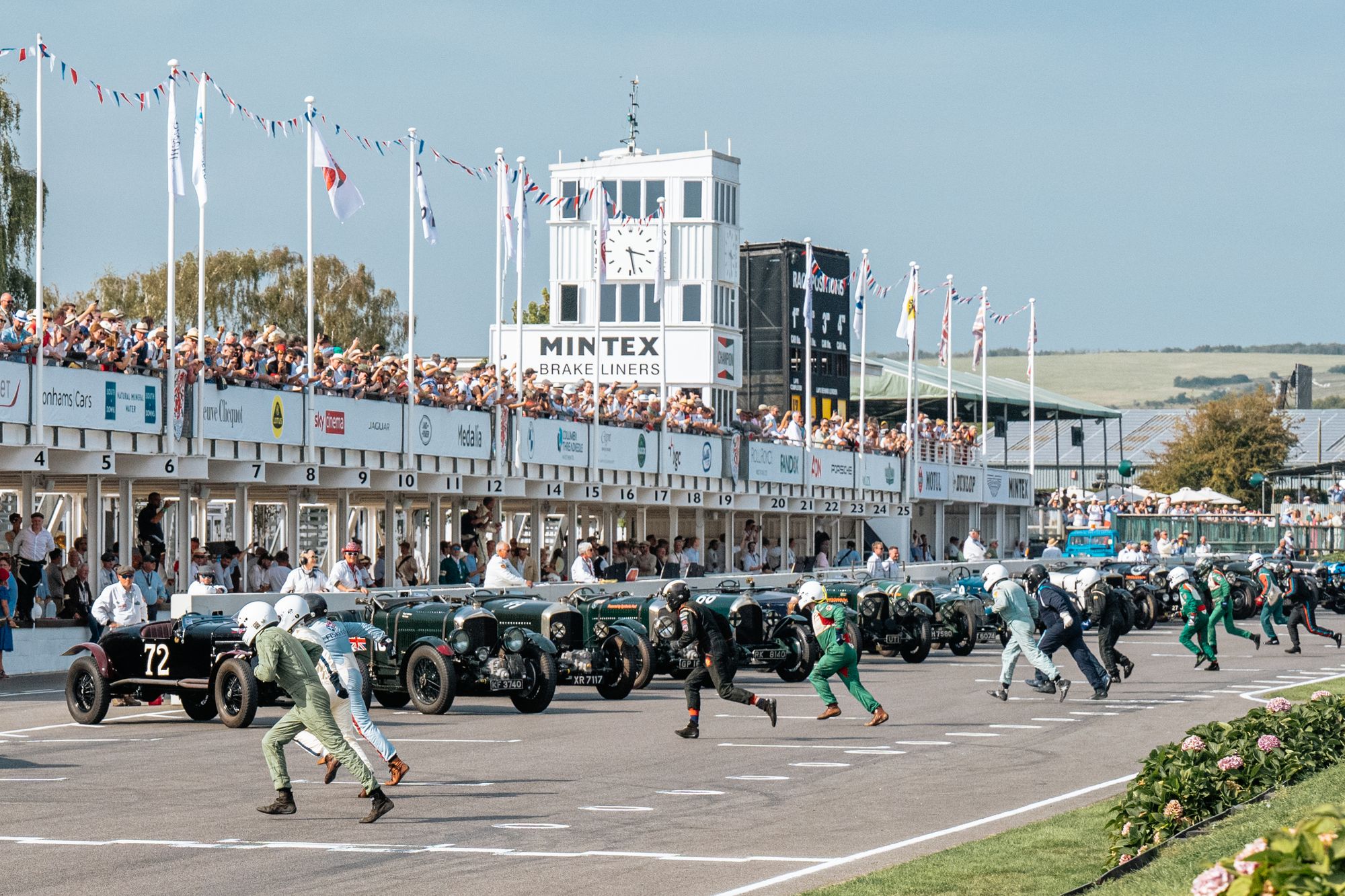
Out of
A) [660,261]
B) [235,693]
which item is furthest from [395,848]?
[660,261]

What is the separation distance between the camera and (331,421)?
3266 cm

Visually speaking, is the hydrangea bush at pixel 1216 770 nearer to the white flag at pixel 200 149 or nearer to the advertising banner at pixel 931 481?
the white flag at pixel 200 149

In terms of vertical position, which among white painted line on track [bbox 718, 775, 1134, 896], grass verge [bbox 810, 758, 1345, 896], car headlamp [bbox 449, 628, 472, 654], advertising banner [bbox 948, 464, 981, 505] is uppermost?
advertising banner [bbox 948, 464, 981, 505]

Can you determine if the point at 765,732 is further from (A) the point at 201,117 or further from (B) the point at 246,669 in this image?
(A) the point at 201,117

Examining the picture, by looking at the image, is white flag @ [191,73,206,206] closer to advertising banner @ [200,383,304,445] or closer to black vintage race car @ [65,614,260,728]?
advertising banner @ [200,383,304,445]

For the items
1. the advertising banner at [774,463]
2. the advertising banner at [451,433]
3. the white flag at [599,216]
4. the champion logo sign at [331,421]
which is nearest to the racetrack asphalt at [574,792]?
the champion logo sign at [331,421]

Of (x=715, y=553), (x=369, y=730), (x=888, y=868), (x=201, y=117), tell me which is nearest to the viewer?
(x=888, y=868)

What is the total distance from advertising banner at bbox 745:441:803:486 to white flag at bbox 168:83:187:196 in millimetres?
Answer: 19864

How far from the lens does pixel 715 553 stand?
4672 cm

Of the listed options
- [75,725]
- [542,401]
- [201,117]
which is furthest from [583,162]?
[75,725]

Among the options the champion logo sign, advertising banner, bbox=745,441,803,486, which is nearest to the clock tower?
advertising banner, bbox=745,441,803,486

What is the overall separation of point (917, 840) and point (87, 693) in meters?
11.1

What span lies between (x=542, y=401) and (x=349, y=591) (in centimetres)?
1497

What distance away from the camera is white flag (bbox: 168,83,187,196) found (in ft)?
97.3
